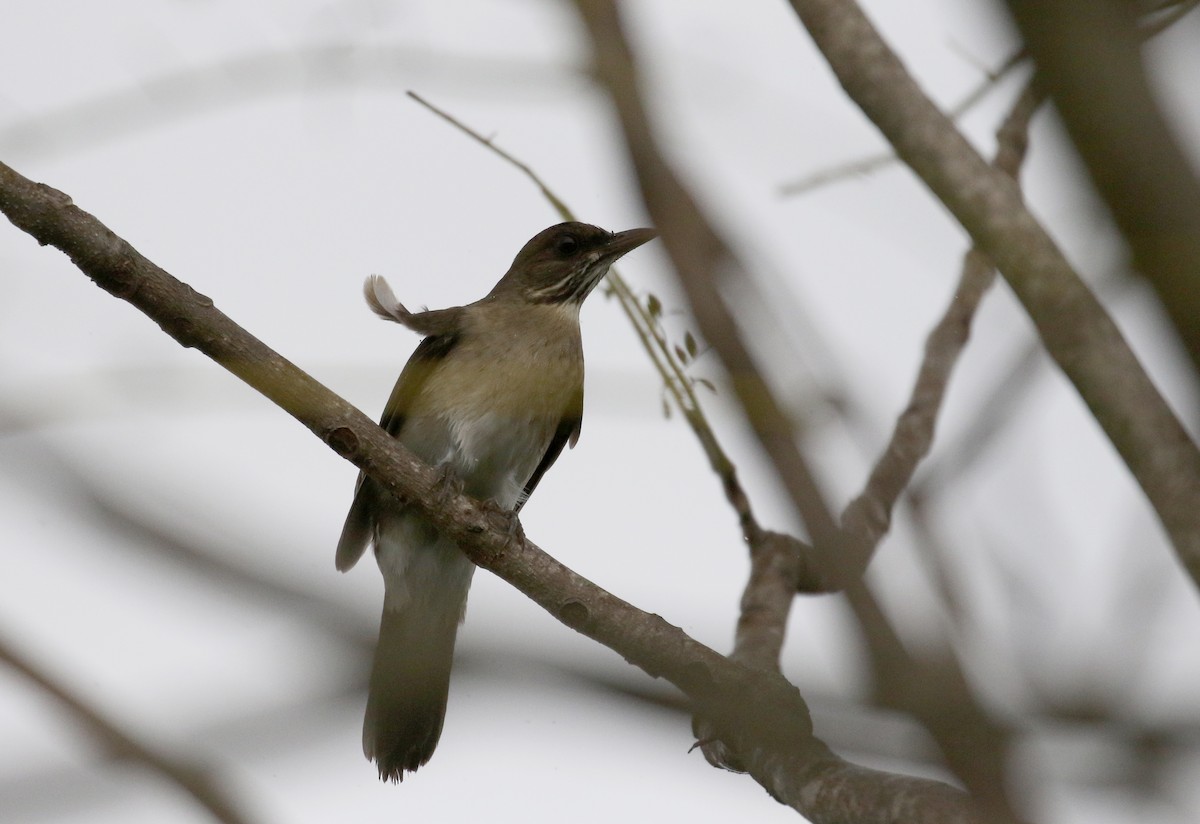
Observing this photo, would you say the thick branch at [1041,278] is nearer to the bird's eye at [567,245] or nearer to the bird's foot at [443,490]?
the bird's foot at [443,490]

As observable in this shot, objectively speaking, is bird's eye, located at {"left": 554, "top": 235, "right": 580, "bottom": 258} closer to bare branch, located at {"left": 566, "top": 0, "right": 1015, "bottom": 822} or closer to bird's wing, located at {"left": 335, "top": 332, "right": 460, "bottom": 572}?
bird's wing, located at {"left": 335, "top": 332, "right": 460, "bottom": 572}

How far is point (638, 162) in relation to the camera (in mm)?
2936

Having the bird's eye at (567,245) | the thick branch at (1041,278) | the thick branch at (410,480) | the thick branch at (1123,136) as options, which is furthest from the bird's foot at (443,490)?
the bird's eye at (567,245)

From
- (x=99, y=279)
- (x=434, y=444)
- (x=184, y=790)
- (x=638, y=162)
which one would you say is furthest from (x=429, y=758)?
(x=184, y=790)

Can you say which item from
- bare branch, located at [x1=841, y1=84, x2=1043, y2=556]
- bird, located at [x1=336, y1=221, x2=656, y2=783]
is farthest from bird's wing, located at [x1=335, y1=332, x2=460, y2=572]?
bare branch, located at [x1=841, y1=84, x2=1043, y2=556]

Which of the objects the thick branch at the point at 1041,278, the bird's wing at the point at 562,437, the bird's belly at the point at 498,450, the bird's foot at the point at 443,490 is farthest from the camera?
the bird's wing at the point at 562,437

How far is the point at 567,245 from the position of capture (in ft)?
28.3

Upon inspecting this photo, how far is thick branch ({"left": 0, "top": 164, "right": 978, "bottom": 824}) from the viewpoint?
3477mm

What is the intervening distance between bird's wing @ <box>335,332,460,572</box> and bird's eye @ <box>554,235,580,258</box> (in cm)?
135

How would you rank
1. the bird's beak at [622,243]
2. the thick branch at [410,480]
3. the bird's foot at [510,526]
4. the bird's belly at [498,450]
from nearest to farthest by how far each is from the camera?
the thick branch at [410,480] < the bird's foot at [510,526] < the bird's belly at [498,450] < the bird's beak at [622,243]

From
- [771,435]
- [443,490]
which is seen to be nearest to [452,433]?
[443,490]

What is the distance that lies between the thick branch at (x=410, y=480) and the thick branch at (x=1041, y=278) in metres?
1.26

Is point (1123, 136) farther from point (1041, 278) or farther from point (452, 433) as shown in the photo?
point (452, 433)

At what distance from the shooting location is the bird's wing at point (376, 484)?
23.4 feet
